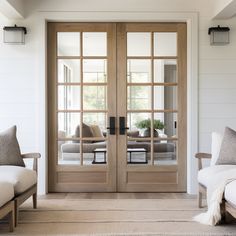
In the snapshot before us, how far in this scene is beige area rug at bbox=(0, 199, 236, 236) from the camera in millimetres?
3527

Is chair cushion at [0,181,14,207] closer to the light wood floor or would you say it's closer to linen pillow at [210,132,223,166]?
the light wood floor

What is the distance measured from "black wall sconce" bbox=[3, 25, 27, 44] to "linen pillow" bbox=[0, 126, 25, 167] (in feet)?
4.44

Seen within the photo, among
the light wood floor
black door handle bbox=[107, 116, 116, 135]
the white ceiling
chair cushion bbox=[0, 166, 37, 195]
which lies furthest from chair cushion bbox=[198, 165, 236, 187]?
the white ceiling

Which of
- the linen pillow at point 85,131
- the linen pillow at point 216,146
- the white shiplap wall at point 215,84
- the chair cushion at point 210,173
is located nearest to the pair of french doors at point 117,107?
the linen pillow at point 85,131

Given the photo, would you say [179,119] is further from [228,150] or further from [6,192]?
[6,192]

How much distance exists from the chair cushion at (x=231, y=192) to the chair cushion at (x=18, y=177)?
188 cm

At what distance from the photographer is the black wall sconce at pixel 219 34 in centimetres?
514

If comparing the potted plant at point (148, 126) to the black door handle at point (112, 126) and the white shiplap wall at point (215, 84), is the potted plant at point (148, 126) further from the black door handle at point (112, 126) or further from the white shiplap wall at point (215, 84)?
the white shiplap wall at point (215, 84)

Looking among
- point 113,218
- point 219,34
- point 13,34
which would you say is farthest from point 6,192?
point 219,34

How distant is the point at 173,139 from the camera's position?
5348 mm

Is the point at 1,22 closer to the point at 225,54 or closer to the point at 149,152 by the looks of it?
the point at 149,152

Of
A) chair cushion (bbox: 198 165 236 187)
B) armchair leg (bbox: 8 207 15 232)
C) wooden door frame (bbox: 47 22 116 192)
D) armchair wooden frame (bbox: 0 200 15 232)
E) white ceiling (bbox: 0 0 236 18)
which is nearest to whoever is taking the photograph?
armchair wooden frame (bbox: 0 200 15 232)

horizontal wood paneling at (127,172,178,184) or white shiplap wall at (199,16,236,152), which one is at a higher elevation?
white shiplap wall at (199,16,236,152)

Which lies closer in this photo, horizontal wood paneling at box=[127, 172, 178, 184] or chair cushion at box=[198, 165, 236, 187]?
chair cushion at box=[198, 165, 236, 187]
